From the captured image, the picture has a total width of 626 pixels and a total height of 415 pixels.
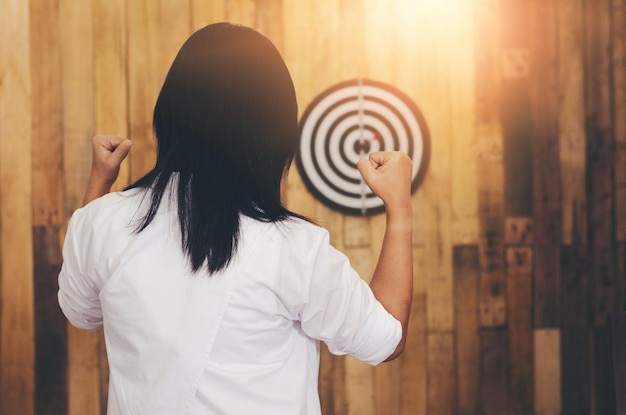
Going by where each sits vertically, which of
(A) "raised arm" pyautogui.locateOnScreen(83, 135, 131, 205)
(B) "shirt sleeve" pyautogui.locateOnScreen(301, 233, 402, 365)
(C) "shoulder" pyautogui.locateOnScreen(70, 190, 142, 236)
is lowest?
(B) "shirt sleeve" pyautogui.locateOnScreen(301, 233, 402, 365)

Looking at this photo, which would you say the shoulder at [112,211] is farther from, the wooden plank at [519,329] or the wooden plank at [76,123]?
the wooden plank at [519,329]

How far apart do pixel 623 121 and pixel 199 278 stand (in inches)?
83.0

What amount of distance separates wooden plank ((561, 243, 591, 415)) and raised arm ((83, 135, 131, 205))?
185cm

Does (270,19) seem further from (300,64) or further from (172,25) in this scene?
(172,25)

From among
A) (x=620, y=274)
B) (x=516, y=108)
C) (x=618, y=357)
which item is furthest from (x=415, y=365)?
(x=516, y=108)

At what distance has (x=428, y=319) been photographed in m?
2.30

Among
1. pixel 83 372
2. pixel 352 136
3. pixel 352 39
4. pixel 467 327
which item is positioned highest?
pixel 352 39

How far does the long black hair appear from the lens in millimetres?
881

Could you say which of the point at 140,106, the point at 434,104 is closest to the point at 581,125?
the point at 434,104

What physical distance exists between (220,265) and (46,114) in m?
1.61

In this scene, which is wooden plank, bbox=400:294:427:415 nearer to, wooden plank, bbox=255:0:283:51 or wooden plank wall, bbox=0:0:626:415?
wooden plank wall, bbox=0:0:626:415

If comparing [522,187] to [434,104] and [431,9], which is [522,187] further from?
[431,9]

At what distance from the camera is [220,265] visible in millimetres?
857

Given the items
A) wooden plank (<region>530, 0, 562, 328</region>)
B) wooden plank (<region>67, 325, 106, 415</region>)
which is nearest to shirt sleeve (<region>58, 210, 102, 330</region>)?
wooden plank (<region>67, 325, 106, 415</region>)
